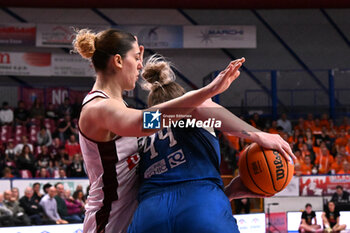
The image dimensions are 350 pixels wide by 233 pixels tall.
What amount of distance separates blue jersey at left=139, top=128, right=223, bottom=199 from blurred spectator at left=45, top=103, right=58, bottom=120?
1101 cm

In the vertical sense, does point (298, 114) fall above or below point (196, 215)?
above

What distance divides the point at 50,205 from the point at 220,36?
832 cm

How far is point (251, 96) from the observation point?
46.0 feet

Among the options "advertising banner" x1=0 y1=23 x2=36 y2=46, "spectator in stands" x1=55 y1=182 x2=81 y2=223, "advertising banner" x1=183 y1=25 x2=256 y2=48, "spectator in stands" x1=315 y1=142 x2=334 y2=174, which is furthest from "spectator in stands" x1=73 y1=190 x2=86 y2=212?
"advertising banner" x1=183 y1=25 x2=256 y2=48

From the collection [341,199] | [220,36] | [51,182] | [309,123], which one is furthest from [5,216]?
[220,36]

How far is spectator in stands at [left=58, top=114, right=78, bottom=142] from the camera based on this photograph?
11602mm

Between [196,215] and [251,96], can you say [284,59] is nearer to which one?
A: [251,96]

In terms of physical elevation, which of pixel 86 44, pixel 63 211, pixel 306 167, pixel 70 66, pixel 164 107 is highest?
pixel 70 66

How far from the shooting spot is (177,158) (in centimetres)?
188

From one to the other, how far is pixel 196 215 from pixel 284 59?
1423 centimetres

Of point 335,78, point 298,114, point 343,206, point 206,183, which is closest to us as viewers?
point 206,183

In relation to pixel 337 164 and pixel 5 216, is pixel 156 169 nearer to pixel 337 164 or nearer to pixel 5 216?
pixel 5 216

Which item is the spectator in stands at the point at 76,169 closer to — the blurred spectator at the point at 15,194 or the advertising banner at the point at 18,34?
the blurred spectator at the point at 15,194

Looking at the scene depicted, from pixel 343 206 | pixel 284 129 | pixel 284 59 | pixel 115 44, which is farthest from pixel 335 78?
pixel 115 44
